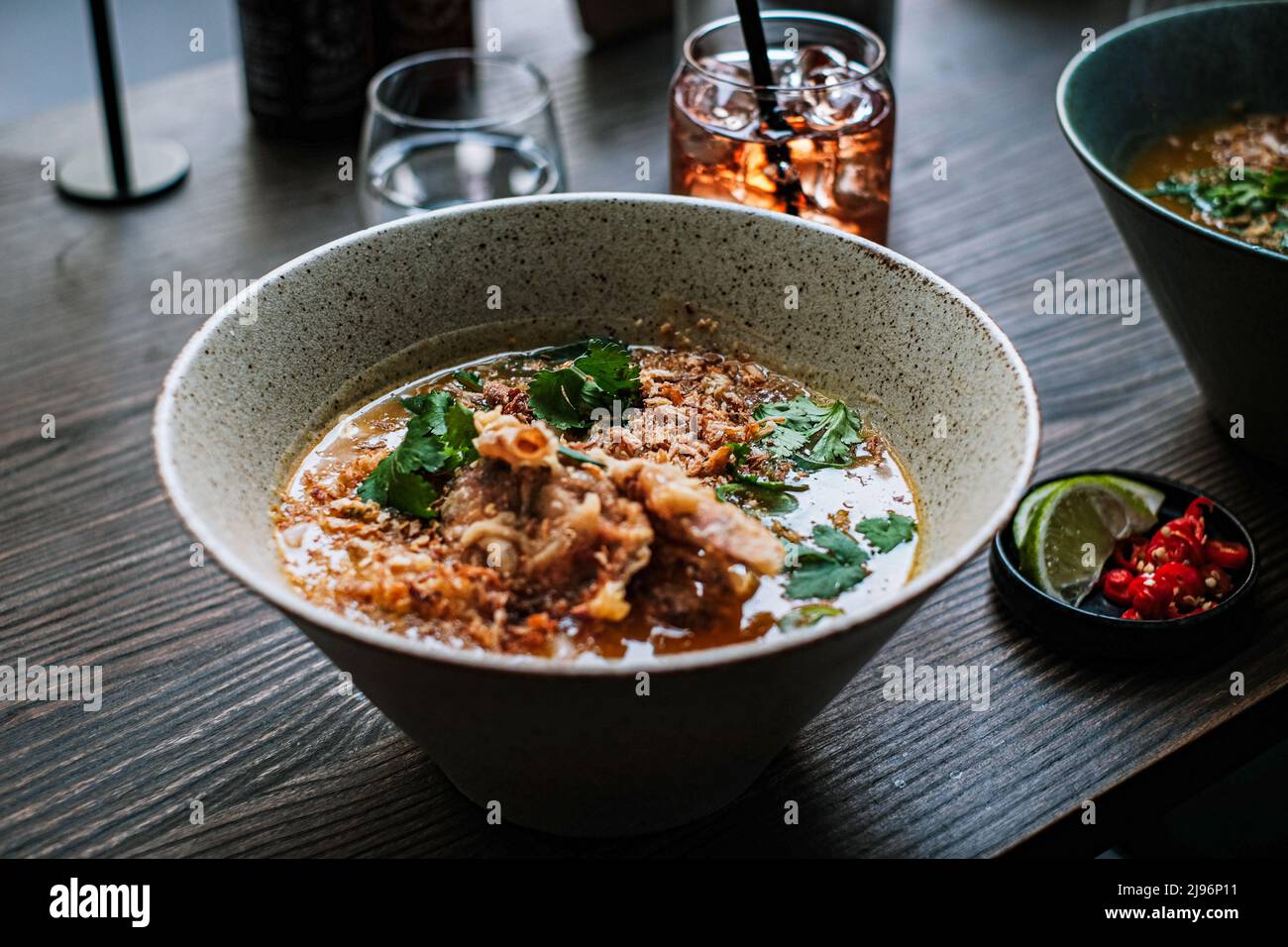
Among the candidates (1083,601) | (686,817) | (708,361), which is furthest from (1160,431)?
(686,817)

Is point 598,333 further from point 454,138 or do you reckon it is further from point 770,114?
point 454,138

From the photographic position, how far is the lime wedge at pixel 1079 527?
5.69 ft

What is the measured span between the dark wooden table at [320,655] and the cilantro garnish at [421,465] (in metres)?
0.27

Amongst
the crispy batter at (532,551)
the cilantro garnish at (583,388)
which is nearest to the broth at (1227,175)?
the cilantro garnish at (583,388)

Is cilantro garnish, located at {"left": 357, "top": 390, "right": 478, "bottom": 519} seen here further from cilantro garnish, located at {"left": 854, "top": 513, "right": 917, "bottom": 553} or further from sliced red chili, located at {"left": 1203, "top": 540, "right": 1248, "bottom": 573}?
sliced red chili, located at {"left": 1203, "top": 540, "right": 1248, "bottom": 573}

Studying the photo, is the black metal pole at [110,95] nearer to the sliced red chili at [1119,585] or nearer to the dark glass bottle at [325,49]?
the dark glass bottle at [325,49]

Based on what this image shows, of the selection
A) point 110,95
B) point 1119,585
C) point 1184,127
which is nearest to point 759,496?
point 1119,585

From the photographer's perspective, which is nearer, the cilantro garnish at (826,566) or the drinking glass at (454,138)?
the cilantro garnish at (826,566)

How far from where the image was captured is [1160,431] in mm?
2107

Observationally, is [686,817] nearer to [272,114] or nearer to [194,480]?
[194,480]

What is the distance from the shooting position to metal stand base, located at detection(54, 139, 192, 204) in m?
2.68

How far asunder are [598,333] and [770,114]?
51cm
